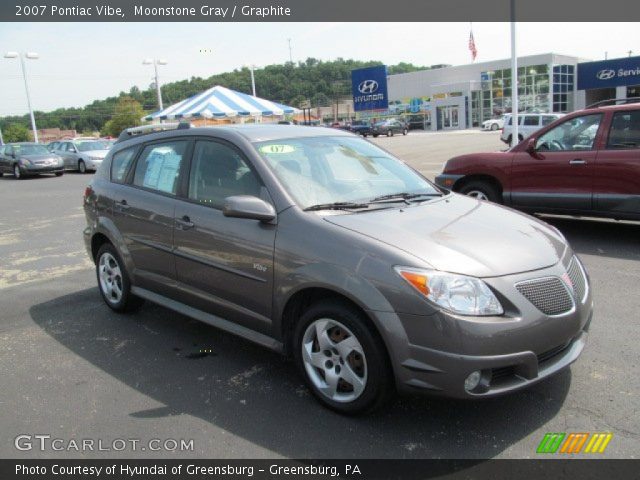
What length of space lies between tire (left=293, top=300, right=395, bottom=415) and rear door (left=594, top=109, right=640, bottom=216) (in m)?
5.22

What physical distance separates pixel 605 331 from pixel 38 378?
4331 mm

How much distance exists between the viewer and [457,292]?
9.48ft

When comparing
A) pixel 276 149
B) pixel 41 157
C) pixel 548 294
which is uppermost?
pixel 276 149

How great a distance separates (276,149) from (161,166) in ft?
4.06

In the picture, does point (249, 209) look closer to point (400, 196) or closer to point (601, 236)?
point (400, 196)

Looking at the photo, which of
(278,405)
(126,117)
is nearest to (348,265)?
(278,405)

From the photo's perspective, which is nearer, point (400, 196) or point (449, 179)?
point (400, 196)

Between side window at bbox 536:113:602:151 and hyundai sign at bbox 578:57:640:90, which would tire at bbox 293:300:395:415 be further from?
hyundai sign at bbox 578:57:640:90

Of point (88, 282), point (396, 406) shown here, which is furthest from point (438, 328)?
point (88, 282)

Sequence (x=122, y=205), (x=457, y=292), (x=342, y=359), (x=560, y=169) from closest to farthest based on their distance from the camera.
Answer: (x=457, y=292), (x=342, y=359), (x=122, y=205), (x=560, y=169)

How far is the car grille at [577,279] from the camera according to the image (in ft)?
10.8

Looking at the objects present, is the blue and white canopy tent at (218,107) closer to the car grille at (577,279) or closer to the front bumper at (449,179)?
the front bumper at (449,179)

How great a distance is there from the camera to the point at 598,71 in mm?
48938

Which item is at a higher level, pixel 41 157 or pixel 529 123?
pixel 41 157
